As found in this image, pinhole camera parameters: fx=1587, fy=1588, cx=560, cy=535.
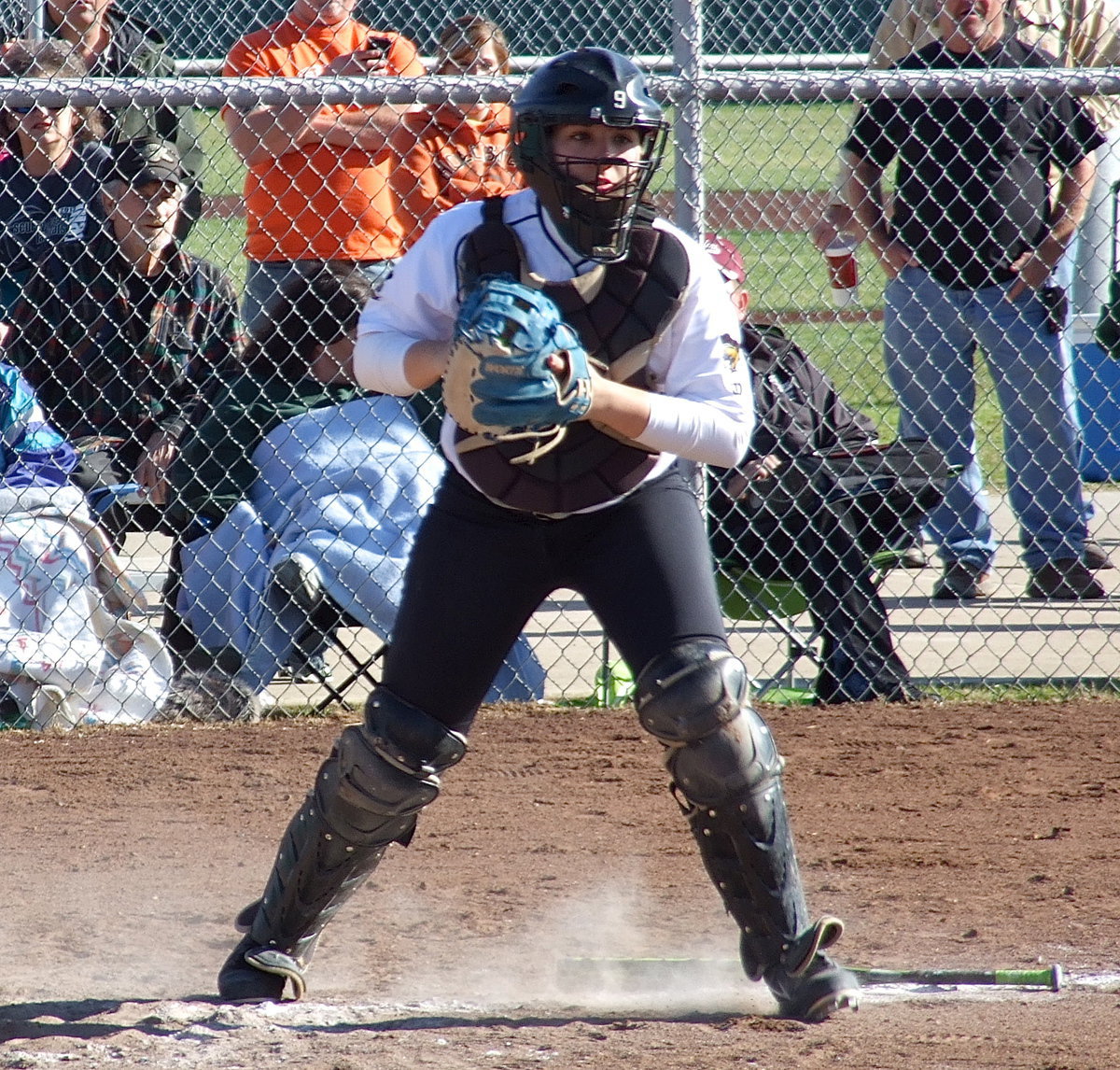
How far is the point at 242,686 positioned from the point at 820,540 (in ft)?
6.74

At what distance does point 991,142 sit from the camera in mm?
6117

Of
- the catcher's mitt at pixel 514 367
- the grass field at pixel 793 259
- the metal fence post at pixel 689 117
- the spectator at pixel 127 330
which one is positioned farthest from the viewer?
the grass field at pixel 793 259

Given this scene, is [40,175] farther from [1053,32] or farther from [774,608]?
[1053,32]

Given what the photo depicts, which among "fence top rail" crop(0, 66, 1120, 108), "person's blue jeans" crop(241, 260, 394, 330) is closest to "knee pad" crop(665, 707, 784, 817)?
"fence top rail" crop(0, 66, 1120, 108)

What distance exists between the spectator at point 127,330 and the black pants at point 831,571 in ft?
6.62

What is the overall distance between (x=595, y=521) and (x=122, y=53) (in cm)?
506

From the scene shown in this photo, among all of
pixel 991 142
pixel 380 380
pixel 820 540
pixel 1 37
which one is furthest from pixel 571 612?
pixel 1 37

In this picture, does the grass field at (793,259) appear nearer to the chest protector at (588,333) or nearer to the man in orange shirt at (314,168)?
the man in orange shirt at (314,168)

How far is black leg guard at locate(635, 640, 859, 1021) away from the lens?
9.50 feet

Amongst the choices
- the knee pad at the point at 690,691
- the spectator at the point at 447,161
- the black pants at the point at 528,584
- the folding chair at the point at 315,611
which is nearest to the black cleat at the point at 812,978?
the knee pad at the point at 690,691

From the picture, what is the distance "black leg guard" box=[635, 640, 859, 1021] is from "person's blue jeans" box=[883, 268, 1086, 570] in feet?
11.5

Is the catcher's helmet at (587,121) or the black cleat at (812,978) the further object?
the black cleat at (812,978)

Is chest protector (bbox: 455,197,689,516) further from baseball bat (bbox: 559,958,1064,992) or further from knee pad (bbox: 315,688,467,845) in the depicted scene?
baseball bat (bbox: 559,958,1064,992)

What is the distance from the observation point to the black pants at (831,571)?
5441mm
